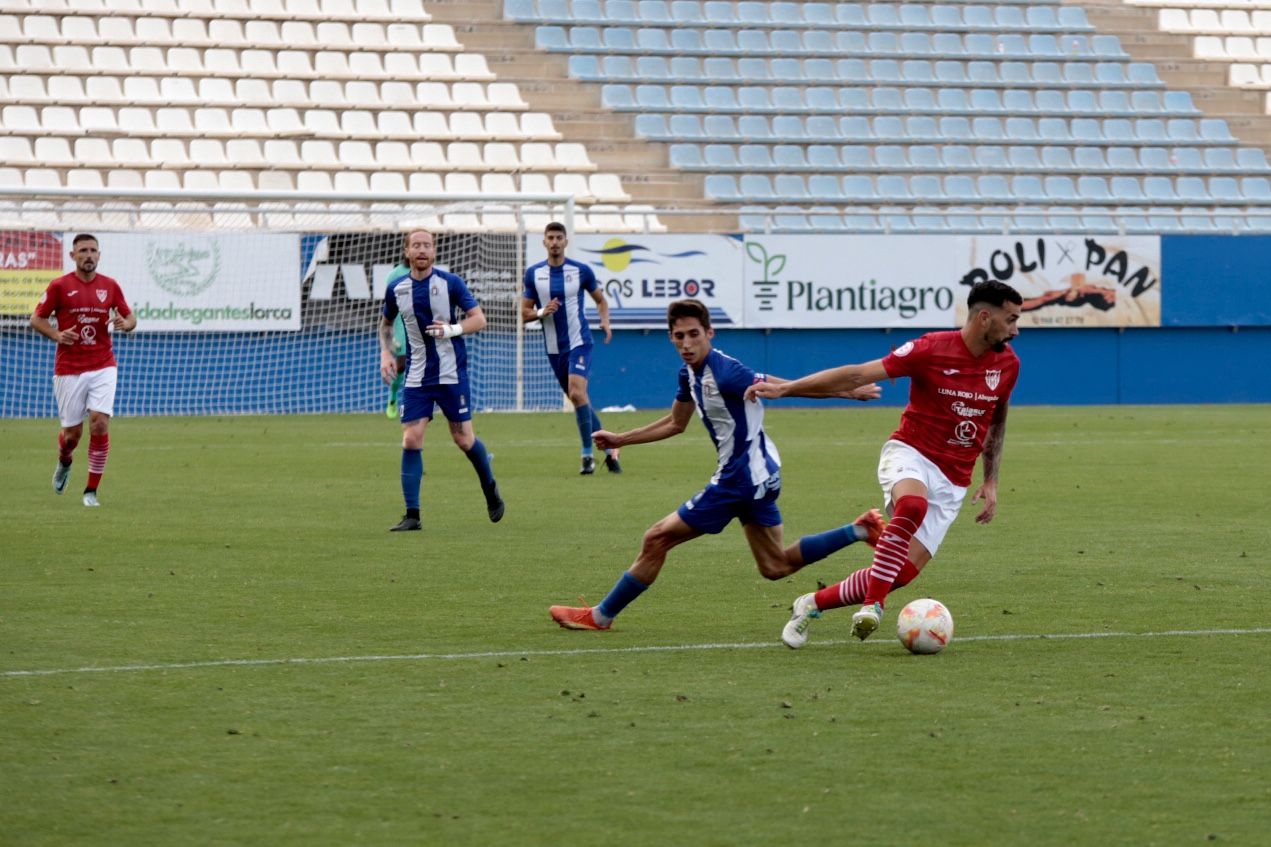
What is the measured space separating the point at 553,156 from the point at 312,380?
22.4 feet

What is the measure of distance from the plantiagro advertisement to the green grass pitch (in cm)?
1243

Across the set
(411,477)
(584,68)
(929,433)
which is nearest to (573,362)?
(411,477)

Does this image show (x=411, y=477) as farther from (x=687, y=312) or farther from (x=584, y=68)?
(x=584, y=68)

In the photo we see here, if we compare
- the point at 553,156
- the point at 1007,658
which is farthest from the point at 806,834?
the point at 553,156

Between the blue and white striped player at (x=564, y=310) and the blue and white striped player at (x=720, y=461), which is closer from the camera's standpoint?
the blue and white striped player at (x=720, y=461)

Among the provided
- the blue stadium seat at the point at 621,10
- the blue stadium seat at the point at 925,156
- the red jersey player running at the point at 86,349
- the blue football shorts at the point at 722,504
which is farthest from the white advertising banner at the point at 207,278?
the blue football shorts at the point at 722,504

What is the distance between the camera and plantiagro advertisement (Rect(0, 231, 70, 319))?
25766 millimetres

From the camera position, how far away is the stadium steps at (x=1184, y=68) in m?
36.9

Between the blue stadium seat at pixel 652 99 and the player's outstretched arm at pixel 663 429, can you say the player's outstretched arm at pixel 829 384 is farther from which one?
the blue stadium seat at pixel 652 99

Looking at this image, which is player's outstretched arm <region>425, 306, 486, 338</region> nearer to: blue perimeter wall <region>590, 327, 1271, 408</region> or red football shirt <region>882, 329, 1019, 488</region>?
red football shirt <region>882, 329, 1019, 488</region>

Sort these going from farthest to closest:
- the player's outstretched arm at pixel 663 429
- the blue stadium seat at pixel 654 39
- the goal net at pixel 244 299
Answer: the blue stadium seat at pixel 654 39 < the goal net at pixel 244 299 < the player's outstretched arm at pixel 663 429

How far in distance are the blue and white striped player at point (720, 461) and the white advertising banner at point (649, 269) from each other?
1955 centimetres

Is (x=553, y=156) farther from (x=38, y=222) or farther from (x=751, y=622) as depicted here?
(x=751, y=622)

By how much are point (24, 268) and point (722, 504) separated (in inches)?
778
